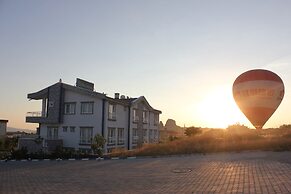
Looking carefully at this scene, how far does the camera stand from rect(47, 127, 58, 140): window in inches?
1639

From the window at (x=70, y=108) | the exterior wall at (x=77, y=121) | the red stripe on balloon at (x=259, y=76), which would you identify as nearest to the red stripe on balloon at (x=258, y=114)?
the red stripe on balloon at (x=259, y=76)

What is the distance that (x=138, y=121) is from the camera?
47250 mm

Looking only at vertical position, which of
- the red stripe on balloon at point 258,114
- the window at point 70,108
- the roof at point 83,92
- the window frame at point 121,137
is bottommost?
the window frame at point 121,137

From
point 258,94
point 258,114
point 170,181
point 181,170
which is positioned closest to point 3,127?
point 258,114

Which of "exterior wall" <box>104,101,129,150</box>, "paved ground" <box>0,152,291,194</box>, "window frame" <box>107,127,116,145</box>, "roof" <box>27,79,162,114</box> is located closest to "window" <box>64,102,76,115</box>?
"roof" <box>27,79,162,114</box>

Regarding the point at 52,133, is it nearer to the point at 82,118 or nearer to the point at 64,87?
the point at 82,118

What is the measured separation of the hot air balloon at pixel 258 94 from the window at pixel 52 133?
2096cm

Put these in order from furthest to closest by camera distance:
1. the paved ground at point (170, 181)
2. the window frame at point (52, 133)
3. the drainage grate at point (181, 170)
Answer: the window frame at point (52, 133)
the drainage grate at point (181, 170)
the paved ground at point (170, 181)

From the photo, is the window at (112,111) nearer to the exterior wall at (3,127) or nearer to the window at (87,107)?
the window at (87,107)

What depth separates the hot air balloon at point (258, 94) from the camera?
32.0 metres

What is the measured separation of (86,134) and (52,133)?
5393mm

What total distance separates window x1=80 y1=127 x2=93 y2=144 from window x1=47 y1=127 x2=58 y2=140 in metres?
4.06

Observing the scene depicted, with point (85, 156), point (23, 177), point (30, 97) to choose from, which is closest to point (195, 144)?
point (85, 156)

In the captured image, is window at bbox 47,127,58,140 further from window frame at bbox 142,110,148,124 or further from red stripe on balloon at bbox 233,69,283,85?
red stripe on balloon at bbox 233,69,283,85
